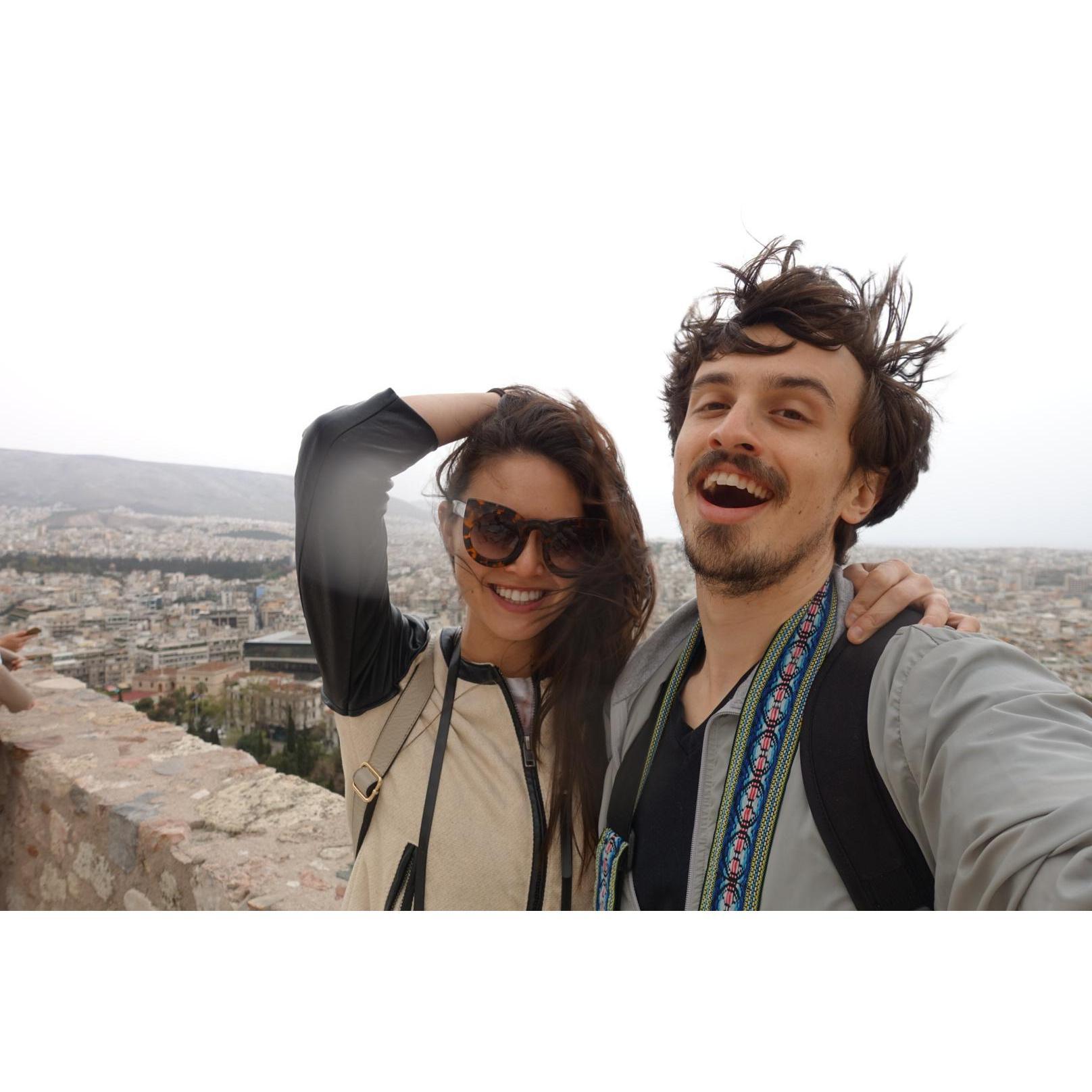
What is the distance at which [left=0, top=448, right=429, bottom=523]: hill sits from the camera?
3.27 m

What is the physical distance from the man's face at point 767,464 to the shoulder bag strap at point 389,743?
752 mm

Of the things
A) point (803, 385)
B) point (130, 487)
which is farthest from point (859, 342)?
point (130, 487)

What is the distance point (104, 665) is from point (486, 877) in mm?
4726

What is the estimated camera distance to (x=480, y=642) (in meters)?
1.60

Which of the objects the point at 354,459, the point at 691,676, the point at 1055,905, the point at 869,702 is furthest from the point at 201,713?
the point at 1055,905

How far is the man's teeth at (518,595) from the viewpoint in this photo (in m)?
1.58

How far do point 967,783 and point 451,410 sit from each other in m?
1.40

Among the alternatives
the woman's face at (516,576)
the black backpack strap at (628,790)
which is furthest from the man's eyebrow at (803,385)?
the black backpack strap at (628,790)

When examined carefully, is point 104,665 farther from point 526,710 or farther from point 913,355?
point 913,355

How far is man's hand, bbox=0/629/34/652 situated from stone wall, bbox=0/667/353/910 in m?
0.42

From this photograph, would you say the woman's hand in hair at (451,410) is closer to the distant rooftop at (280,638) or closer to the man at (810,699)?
the man at (810,699)

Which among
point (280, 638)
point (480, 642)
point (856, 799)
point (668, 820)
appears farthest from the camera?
point (280, 638)

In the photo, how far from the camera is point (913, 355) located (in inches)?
63.6

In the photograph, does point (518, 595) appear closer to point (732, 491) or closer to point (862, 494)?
point (732, 491)
